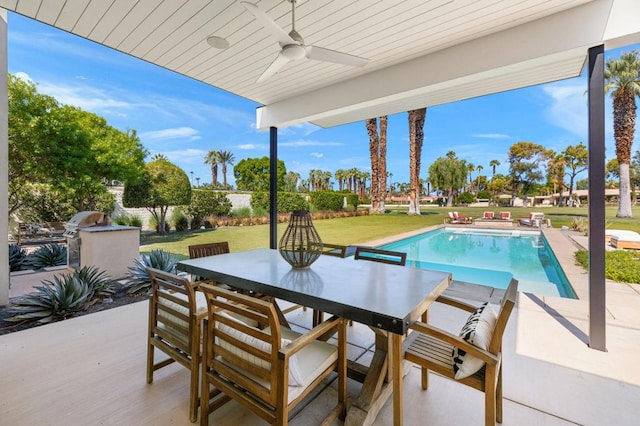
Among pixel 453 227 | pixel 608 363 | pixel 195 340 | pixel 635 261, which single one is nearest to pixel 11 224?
pixel 195 340

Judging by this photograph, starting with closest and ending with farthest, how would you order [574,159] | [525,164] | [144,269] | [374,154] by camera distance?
[144,269]
[574,159]
[525,164]
[374,154]

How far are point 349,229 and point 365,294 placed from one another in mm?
7872

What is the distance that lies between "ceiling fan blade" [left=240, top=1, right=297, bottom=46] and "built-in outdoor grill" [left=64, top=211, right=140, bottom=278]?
378 cm

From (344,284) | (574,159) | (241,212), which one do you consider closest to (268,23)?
(344,284)

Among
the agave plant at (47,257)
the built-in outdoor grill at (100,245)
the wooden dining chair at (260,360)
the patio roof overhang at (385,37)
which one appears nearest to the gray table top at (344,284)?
the wooden dining chair at (260,360)

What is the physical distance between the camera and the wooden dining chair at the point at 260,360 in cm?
113

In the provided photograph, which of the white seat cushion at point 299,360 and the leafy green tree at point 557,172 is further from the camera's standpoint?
the leafy green tree at point 557,172

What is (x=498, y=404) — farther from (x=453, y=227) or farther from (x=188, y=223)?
(x=188, y=223)

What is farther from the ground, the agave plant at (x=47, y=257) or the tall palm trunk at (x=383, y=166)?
the tall palm trunk at (x=383, y=166)

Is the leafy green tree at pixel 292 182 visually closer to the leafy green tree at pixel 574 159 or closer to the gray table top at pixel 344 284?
the leafy green tree at pixel 574 159

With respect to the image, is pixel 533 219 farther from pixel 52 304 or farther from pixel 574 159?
pixel 52 304

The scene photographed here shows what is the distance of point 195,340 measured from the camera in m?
1.49

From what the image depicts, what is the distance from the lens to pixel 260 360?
3.91ft

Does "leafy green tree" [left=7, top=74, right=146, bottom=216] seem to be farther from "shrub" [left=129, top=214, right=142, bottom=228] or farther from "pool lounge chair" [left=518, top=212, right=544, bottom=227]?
"pool lounge chair" [left=518, top=212, right=544, bottom=227]
